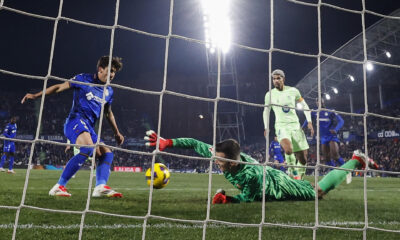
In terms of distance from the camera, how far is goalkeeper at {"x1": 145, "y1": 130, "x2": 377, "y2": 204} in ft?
11.2

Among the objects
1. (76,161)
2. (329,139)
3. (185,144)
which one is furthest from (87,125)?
(329,139)

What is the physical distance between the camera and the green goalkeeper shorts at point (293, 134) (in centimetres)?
544

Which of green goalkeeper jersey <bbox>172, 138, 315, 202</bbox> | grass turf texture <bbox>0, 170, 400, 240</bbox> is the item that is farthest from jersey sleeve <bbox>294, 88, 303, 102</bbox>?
grass turf texture <bbox>0, 170, 400, 240</bbox>

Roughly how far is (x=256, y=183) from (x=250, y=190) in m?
0.11

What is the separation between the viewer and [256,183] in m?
3.48

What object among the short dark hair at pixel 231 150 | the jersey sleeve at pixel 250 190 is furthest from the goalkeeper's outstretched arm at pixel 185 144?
the jersey sleeve at pixel 250 190

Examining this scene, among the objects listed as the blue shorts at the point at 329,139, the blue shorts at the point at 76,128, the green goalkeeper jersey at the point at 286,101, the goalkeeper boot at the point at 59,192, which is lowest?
the goalkeeper boot at the point at 59,192

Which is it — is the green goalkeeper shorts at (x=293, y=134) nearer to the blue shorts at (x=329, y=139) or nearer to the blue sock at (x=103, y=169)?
the blue shorts at (x=329, y=139)

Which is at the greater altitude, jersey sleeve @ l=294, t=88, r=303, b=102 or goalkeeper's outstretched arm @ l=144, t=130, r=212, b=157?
jersey sleeve @ l=294, t=88, r=303, b=102

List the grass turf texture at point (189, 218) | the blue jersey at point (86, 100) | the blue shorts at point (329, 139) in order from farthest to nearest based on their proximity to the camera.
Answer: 1. the blue shorts at point (329, 139)
2. the blue jersey at point (86, 100)
3. the grass turf texture at point (189, 218)

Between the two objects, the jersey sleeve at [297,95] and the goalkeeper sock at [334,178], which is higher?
the jersey sleeve at [297,95]

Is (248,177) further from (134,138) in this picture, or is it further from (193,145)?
(134,138)

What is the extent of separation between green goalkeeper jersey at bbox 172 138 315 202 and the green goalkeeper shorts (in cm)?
154

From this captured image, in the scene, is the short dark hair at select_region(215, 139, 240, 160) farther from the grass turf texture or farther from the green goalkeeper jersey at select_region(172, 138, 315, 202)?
the grass turf texture
